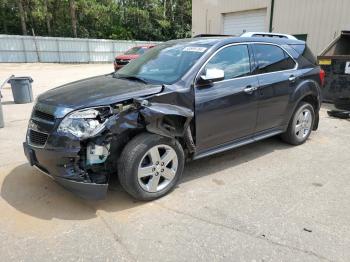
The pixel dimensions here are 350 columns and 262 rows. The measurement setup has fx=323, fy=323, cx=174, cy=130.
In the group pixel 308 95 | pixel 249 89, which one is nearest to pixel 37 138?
pixel 249 89

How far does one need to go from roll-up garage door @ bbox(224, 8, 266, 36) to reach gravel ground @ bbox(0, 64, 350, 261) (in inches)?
471

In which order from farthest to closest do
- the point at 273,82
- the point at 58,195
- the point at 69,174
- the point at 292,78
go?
the point at 292,78 < the point at 273,82 < the point at 58,195 < the point at 69,174

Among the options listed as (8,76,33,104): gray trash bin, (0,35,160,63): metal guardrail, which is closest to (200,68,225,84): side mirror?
(8,76,33,104): gray trash bin

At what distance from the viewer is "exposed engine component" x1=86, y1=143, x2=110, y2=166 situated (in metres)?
3.26

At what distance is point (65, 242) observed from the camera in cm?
295

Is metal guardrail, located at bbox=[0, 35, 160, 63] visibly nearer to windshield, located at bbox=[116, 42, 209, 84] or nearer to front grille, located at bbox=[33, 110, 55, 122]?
windshield, located at bbox=[116, 42, 209, 84]

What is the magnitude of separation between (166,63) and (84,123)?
1.53m

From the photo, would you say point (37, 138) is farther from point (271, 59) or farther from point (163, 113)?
point (271, 59)

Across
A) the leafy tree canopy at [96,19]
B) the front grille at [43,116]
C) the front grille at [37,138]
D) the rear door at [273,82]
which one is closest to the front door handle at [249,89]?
the rear door at [273,82]

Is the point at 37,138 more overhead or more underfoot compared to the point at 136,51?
more overhead

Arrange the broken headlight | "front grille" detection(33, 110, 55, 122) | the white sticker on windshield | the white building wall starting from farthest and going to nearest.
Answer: the white building wall → the white sticker on windshield → "front grille" detection(33, 110, 55, 122) → the broken headlight

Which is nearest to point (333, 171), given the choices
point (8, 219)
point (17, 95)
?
point (8, 219)

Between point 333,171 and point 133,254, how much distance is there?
10.2 feet

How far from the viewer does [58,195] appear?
3.79 meters
